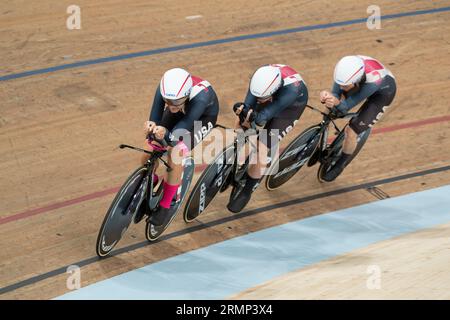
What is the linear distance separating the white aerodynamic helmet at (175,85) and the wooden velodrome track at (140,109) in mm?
1170

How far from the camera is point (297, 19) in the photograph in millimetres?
8953

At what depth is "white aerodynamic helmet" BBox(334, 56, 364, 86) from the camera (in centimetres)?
581

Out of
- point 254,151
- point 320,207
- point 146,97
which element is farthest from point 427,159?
point 146,97

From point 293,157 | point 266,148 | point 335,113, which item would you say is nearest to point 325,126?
point 335,113

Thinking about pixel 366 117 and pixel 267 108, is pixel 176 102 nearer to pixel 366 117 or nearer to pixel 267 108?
pixel 267 108

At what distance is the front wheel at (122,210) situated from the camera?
5289 millimetres

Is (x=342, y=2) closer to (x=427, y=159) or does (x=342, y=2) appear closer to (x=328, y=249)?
(x=427, y=159)

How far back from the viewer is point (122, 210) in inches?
211

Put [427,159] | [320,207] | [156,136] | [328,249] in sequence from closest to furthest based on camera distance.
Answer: [156,136], [328,249], [320,207], [427,159]

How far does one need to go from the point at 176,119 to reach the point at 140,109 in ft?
5.74

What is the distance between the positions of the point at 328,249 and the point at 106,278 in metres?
1.54
